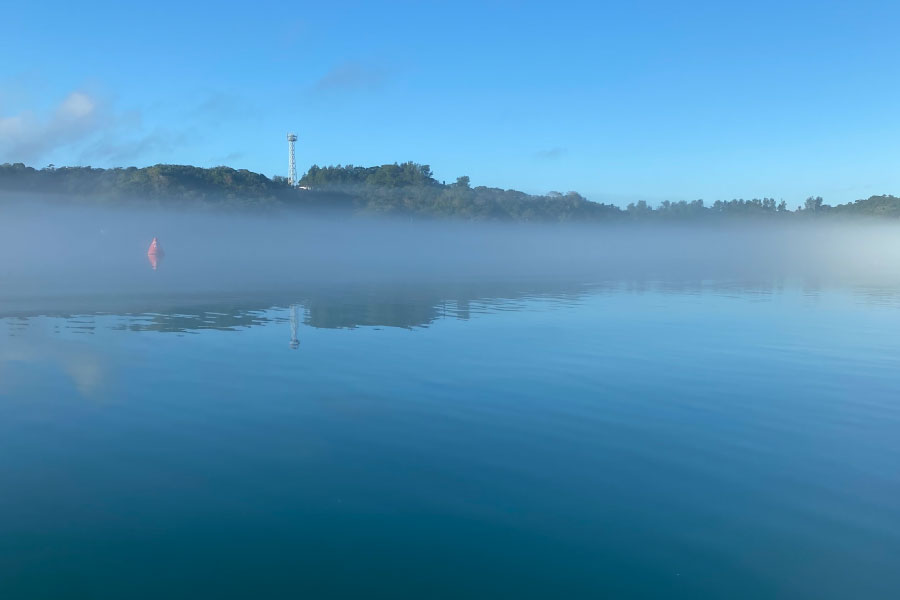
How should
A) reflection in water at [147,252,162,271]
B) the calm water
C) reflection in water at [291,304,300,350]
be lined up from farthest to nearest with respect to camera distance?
reflection in water at [147,252,162,271]
reflection in water at [291,304,300,350]
the calm water

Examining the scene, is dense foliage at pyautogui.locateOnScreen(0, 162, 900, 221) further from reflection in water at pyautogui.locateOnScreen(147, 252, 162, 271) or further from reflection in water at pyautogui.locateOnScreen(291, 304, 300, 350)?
reflection in water at pyautogui.locateOnScreen(291, 304, 300, 350)

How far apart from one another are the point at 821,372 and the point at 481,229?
9688cm

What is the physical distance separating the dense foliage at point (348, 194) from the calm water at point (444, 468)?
2986 inches

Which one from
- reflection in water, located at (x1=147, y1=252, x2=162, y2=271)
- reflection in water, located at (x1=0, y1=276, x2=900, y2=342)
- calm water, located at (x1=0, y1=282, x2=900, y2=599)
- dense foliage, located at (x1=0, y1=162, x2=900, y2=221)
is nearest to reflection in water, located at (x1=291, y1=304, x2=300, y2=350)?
reflection in water, located at (x1=0, y1=276, x2=900, y2=342)

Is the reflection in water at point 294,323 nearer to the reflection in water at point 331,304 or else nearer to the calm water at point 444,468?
the reflection in water at point 331,304

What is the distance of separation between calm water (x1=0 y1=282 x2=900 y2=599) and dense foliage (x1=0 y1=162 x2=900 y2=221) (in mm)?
75843

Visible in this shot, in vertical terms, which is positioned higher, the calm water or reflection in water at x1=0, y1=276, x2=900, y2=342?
reflection in water at x1=0, y1=276, x2=900, y2=342

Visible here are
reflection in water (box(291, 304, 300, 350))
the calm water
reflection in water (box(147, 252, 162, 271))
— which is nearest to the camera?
the calm water

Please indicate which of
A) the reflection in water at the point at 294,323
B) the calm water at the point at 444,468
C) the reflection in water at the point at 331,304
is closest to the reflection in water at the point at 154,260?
the reflection in water at the point at 331,304

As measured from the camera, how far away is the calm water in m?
5.50

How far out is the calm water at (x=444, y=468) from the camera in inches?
217

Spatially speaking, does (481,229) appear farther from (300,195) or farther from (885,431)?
(885,431)

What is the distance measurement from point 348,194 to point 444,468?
103 meters

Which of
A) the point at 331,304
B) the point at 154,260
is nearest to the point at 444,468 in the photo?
the point at 331,304
